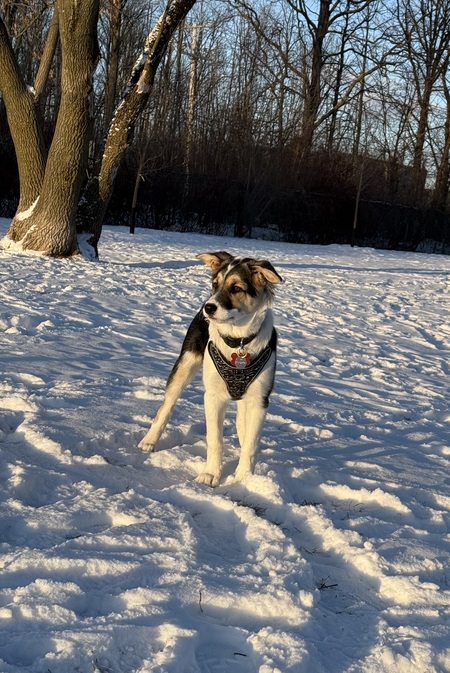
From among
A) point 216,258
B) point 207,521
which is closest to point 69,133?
point 216,258

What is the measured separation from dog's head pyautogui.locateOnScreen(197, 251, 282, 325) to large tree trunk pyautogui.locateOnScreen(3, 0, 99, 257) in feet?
31.8

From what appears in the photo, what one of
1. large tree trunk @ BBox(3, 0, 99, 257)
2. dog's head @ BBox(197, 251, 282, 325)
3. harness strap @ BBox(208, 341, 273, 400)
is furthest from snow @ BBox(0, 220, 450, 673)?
large tree trunk @ BBox(3, 0, 99, 257)

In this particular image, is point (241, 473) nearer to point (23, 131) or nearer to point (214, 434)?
point (214, 434)

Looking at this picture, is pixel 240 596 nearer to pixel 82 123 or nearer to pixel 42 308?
pixel 42 308

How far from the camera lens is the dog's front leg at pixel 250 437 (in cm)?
434

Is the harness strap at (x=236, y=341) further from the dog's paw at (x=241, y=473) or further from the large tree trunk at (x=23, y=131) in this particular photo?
the large tree trunk at (x=23, y=131)

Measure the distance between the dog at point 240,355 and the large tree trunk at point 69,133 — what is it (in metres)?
9.75

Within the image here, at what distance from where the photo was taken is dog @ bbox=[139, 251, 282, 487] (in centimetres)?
432

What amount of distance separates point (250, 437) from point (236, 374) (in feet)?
1.34

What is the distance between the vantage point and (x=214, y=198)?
3039 cm

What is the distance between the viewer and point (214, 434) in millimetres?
4391

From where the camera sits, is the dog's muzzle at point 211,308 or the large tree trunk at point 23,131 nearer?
the dog's muzzle at point 211,308

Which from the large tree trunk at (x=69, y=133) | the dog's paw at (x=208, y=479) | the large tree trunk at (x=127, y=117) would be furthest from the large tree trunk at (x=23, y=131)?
the dog's paw at (x=208, y=479)

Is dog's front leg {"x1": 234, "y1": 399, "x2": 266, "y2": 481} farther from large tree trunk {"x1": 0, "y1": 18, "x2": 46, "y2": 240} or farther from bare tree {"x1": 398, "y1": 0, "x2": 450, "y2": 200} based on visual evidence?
bare tree {"x1": 398, "y1": 0, "x2": 450, "y2": 200}
